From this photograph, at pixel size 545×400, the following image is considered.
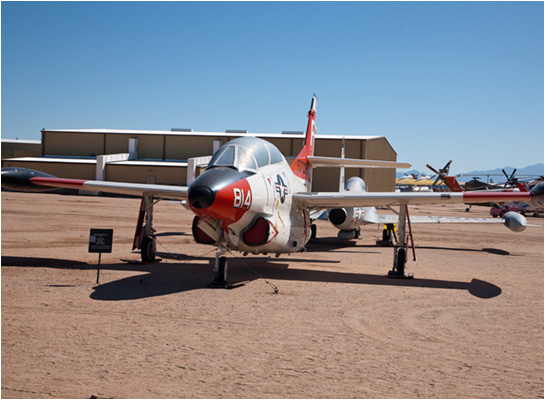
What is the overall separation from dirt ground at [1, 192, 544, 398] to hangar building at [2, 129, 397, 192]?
40850 millimetres

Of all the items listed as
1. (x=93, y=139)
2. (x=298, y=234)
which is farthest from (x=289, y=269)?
(x=93, y=139)

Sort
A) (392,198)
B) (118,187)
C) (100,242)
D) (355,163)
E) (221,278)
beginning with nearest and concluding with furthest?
(221,278) < (100,242) < (392,198) < (118,187) < (355,163)

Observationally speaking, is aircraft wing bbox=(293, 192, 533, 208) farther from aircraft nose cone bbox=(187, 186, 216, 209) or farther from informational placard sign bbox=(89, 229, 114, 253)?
informational placard sign bbox=(89, 229, 114, 253)

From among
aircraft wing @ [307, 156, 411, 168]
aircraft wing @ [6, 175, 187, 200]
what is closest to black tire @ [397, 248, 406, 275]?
aircraft wing @ [307, 156, 411, 168]

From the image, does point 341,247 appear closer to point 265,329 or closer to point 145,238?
point 145,238

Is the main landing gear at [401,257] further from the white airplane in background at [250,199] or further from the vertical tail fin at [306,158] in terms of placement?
the vertical tail fin at [306,158]

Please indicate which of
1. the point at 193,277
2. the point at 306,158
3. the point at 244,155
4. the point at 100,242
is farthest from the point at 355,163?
the point at 100,242

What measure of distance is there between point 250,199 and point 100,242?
3867mm

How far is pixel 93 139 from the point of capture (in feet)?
214

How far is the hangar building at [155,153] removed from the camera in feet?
190

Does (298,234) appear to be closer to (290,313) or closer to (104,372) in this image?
(290,313)

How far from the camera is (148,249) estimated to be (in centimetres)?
1625

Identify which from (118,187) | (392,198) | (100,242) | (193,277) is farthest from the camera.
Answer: (118,187)

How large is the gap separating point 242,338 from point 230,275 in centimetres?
630
